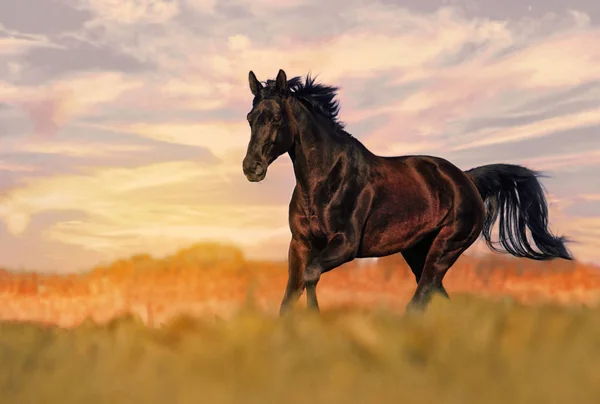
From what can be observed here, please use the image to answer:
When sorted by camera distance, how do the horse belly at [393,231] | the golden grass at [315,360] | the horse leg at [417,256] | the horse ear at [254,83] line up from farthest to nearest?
the horse leg at [417,256] < the horse belly at [393,231] < the horse ear at [254,83] < the golden grass at [315,360]

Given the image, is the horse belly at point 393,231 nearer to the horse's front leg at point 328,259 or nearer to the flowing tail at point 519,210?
the horse's front leg at point 328,259

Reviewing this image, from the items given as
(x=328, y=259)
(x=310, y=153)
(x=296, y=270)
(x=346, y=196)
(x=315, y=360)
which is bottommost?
(x=315, y=360)

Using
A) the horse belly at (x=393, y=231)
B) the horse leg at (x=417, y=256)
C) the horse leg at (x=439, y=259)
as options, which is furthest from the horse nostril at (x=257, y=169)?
the horse leg at (x=417, y=256)

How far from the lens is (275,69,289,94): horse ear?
7270 millimetres

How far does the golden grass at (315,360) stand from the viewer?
11.2 ft

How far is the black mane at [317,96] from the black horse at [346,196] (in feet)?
0.03

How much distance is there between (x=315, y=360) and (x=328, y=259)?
3.17 meters

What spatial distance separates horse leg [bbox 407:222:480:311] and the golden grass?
3.20 meters

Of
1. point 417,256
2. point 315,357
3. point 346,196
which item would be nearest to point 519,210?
point 417,256

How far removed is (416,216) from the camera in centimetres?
821

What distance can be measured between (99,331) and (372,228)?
10.9ft

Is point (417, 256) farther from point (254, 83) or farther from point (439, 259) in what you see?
point (254, 83)

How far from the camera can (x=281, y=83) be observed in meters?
7.32

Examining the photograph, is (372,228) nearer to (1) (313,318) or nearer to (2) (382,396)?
(1) (313,318)
